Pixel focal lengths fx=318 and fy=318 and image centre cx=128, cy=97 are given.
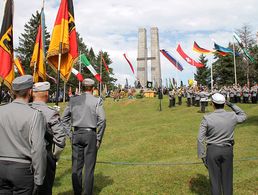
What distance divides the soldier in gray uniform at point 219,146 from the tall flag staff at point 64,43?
4.34 metres

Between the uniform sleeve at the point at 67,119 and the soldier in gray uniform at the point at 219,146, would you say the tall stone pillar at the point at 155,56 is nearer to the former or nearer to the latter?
the uniform sleeve at the point at 67,119

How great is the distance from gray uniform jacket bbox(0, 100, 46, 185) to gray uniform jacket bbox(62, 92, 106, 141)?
8.09ft

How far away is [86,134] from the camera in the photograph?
6.07 metres

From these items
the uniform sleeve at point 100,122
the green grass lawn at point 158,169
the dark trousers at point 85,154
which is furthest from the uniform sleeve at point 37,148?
the green grass lawn at point 158,169

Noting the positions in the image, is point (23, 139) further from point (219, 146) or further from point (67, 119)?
point (219, 146)

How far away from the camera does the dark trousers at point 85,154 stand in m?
6.08

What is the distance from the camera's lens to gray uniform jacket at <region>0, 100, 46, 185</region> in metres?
3.64

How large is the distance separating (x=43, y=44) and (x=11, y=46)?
116cm

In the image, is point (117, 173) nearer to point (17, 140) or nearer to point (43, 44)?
point (43, 44)

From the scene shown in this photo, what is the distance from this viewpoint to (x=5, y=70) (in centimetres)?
821

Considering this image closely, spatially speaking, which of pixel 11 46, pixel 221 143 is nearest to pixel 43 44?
pixel 11 46

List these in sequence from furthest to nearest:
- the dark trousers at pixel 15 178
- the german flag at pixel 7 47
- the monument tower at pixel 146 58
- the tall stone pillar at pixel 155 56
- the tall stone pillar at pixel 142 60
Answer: the tall stone pillar at pixel 155 56 → the monument tower at pixel 146 58 → the tall stone pillar at pixel 142 60 → the german flag at pixel 7 47 → the dark trousers at pixel 15 178

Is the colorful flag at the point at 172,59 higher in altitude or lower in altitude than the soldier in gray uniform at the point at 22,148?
higher

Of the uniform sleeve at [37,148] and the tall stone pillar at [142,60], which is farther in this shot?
the tall stone pillar at [142,60]
